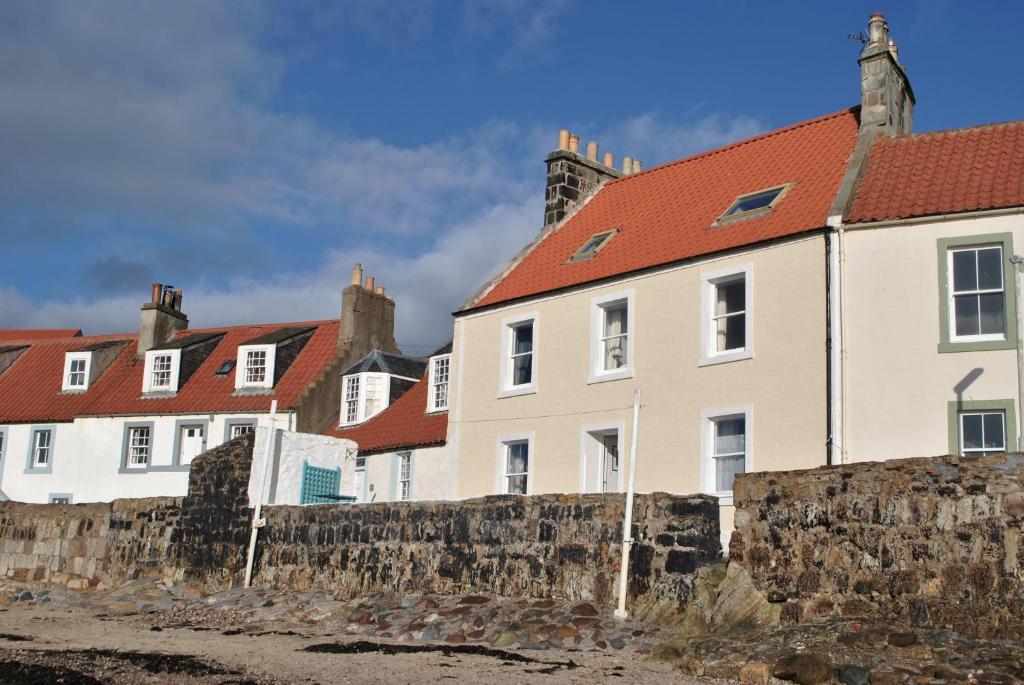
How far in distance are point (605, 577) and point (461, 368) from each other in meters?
10.4

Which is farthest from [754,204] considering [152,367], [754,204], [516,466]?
[152,367]

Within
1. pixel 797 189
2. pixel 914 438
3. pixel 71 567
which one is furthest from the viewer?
pixel 71 567

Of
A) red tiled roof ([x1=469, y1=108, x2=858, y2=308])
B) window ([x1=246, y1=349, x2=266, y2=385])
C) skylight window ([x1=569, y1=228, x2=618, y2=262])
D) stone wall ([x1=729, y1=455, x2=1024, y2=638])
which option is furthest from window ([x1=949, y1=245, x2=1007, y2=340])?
window ([x1=246, y1=349, x2=266, y2=385])

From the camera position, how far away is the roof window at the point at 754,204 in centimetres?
2128

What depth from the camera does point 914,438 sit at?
17.5 meters

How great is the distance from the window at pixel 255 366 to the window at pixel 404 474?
29.9ft

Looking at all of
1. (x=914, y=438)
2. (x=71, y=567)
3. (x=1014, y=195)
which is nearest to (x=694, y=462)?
(x=914, y=438)

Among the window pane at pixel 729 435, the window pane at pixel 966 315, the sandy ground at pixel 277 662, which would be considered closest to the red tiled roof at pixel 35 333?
the window pane at pixel 729 435

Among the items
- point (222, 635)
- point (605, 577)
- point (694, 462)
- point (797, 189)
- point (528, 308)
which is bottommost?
point (222, 635)

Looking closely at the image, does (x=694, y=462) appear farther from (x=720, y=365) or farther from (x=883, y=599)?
(x=883, y=599)

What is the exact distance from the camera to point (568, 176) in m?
27.8

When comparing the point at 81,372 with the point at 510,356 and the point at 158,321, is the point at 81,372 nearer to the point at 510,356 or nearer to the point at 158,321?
the point at 158,321

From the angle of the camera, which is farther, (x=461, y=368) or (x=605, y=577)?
(x=461, y=368)

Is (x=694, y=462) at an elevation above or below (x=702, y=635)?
above
